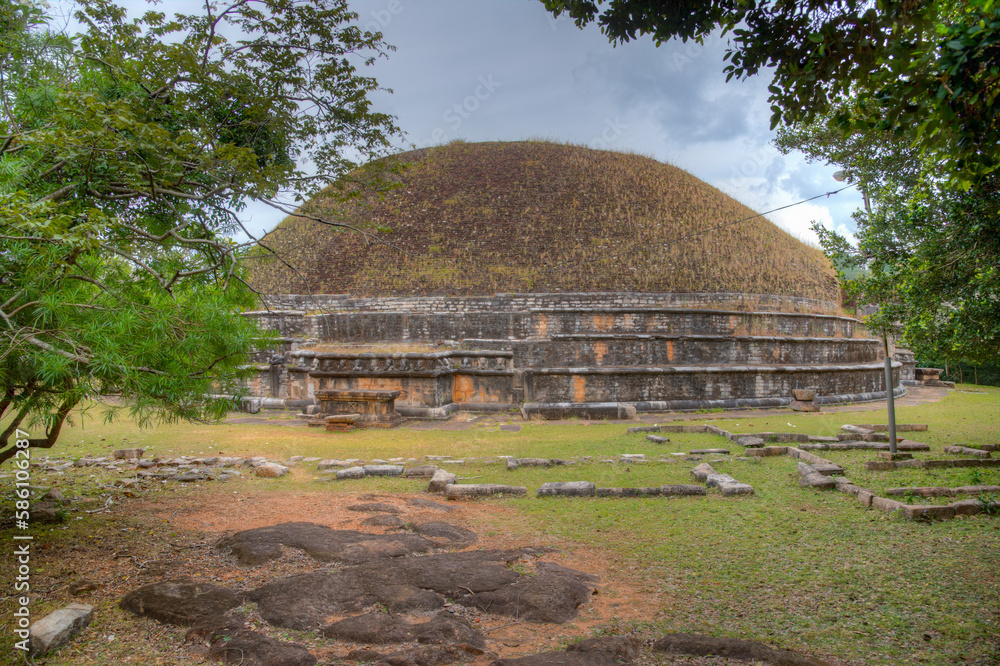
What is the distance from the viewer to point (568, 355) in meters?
14.8

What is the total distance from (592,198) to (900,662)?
2065 centimetres

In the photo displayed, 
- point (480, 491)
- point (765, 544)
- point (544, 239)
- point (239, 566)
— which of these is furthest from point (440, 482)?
point (544, 239)

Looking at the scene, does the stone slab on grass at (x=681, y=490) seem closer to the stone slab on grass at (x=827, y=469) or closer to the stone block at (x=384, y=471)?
the stone slab on grass at (x=827, y=469)

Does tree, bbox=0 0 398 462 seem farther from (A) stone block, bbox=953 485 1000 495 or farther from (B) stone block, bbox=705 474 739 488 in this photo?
(A) stone block, bbox=953 485 1000 495

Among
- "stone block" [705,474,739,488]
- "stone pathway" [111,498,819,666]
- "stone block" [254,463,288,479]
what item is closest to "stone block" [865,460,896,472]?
"stone block" [705,474,739,488]

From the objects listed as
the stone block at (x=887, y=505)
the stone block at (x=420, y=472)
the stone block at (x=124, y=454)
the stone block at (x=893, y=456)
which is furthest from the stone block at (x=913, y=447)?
the stone block at (x=124, y=454)

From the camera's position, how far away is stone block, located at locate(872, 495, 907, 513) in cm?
492

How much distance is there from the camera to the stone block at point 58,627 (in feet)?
8.98

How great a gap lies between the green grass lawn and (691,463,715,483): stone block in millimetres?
132

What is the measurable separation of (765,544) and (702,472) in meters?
2.31

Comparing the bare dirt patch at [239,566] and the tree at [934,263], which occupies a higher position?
the tree at [934,263]

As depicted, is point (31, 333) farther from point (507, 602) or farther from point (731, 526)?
point (731, 526)

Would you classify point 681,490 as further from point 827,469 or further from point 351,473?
point 351,473

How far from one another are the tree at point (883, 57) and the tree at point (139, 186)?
2.96 metres
